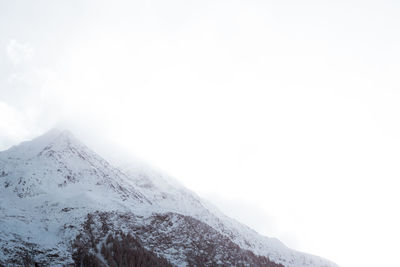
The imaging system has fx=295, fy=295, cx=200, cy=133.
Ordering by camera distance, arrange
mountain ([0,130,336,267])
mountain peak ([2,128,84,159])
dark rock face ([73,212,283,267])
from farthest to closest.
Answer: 1. mountain peak ([2,128,84,159])
2. dark rock face ([73,212,283,267])
3. mountain ([0,130,336,267])

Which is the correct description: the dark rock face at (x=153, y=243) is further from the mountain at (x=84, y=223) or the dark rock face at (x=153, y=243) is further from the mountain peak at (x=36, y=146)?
the mountain peak at (x=36, y=146)

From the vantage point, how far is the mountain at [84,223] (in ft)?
217

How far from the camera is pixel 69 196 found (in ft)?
305

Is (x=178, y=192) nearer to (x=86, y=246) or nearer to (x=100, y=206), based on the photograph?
(x=100, y=206)

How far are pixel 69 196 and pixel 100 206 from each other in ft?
38.3

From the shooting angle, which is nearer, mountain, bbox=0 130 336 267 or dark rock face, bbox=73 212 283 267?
mountain, bbox=0 130 336 267

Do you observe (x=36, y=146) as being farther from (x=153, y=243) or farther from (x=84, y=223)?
(x=153, y=243)

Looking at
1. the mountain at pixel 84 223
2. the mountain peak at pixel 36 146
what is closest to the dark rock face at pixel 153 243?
the mountain at pixel 84 223

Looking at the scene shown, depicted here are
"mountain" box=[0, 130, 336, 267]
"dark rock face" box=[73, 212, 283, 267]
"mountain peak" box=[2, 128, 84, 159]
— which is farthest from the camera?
"mountain peak" box=[2, 128, 84, 159]

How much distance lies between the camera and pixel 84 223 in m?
79.1

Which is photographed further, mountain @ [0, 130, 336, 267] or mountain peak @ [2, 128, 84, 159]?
mountain peak @ [2, 128, 84, 159]

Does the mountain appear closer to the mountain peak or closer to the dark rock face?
the dark rock face

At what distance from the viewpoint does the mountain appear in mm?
66000

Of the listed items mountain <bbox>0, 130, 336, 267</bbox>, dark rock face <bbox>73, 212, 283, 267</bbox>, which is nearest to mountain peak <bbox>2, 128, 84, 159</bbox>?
mountain <bbox>0, 130, 336, 267</bbox>
